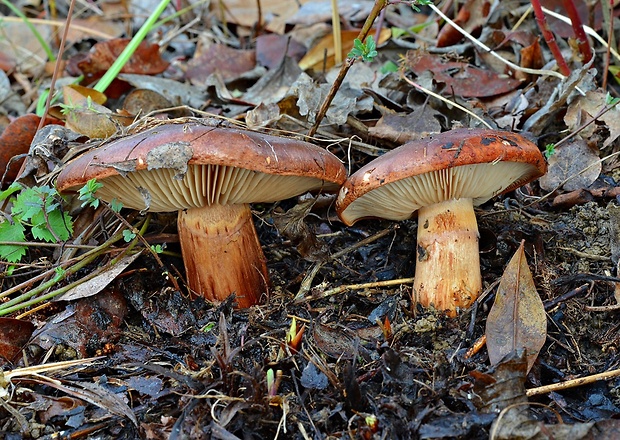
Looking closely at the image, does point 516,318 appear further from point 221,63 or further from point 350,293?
point 221,63

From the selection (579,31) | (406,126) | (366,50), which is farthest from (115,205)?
(579,31)

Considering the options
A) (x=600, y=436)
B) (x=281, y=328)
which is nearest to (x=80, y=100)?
(x=281, y=328)

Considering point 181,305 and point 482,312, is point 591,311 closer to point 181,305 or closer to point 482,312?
point 482,312

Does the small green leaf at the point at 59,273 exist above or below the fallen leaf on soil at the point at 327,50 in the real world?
below

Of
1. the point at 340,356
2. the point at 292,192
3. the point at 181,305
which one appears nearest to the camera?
the point at 340,356

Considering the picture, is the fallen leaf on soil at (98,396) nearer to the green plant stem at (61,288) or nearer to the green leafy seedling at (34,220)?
the green plant stem at (61,288)

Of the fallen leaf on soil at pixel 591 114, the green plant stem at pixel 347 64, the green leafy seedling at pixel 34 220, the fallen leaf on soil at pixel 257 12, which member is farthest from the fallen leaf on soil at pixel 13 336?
the fallen leaf on soil at pixel 257 12

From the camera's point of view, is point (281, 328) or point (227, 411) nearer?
point (227, 411)

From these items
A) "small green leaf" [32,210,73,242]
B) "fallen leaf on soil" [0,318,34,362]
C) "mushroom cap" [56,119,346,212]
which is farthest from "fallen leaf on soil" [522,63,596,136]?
"fallen leaf on soil" [0,318,34,362]
